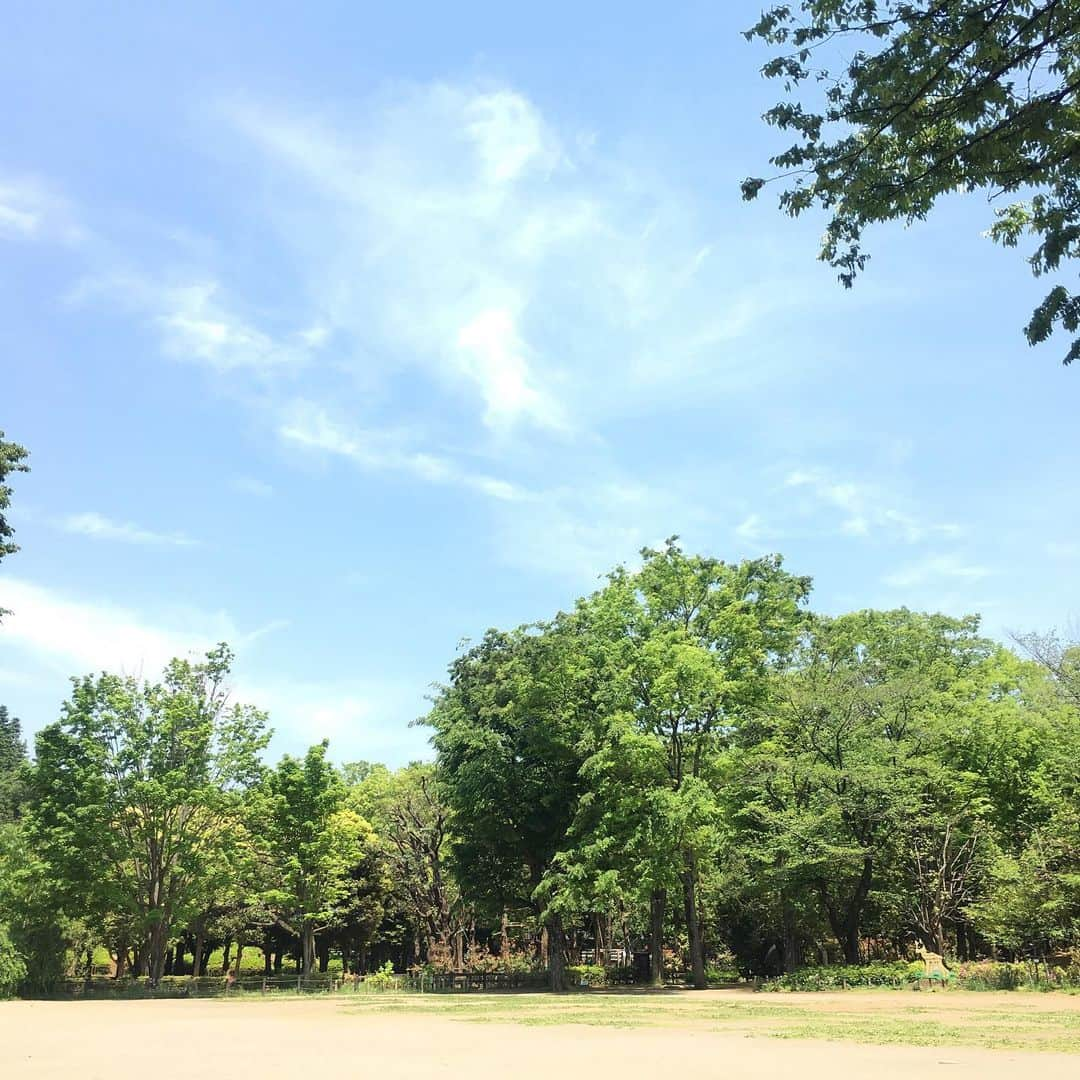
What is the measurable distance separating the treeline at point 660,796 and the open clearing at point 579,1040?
306 inches

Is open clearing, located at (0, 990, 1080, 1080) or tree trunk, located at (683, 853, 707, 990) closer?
open clearing, located at (0, 990, 1080, 1080)

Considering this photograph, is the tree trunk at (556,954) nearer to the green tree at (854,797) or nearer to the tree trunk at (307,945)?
the green tree at (854,797)

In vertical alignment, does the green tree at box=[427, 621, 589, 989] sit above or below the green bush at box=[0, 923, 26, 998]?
above

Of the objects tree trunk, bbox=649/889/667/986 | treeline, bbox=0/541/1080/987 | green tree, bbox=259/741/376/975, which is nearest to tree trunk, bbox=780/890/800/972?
treeline, bbox=0/541/1080/987

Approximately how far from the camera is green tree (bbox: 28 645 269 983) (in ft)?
134

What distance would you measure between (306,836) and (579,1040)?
1282 inches

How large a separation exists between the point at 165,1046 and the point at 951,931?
40105 millimetres

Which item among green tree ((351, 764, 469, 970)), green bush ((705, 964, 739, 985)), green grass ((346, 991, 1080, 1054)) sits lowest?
green bush ((705, 964, 739, 985))

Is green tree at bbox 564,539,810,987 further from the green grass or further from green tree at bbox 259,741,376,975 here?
green tree at bbox 259,741,376,975

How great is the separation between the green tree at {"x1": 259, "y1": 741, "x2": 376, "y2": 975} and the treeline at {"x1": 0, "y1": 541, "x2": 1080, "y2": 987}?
0.14 metres

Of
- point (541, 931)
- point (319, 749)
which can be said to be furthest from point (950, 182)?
point (541, 931)

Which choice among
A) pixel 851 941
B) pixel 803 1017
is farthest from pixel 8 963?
pixel 851 941

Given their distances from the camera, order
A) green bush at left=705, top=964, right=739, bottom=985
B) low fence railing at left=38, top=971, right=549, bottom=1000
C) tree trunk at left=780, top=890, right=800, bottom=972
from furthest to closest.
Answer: green bush at left=705, top=964, right=739, bottom=985 → low fence railing at left=38, top=971, right=549, bottom=1000 → tree trunk at left=780, top=890, right=800, bottom=972

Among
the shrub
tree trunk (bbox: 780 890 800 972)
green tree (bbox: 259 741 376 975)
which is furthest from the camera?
green tree (bbox: 259 741 376 975)
